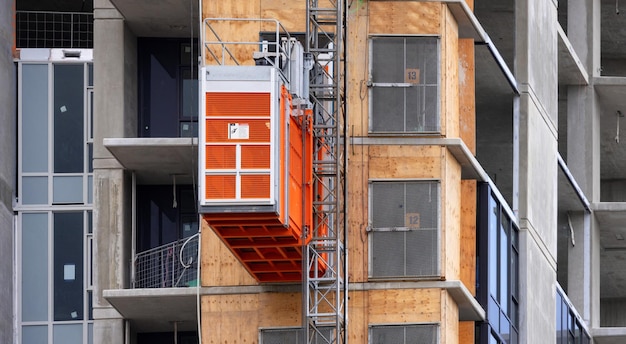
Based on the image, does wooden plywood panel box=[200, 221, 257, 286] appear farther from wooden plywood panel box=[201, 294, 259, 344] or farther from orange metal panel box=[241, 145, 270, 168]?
orange metal panel box=[241, 145, 270, 168]

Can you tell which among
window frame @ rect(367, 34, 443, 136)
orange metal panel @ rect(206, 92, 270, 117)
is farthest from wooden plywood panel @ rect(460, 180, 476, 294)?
orange metal panel @ rect(206, 92, 270, 117)

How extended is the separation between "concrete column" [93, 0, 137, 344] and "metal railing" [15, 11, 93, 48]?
2672mm

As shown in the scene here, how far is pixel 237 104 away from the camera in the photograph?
44562 millimetres

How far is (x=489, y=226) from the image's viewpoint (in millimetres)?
53250

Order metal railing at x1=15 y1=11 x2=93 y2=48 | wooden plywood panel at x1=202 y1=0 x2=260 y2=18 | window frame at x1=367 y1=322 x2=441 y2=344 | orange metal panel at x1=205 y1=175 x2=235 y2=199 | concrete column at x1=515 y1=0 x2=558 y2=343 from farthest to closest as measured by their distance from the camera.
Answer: concrete column at x1=515 y1=0 x2=558 y2=343
metal railing at x1=15 y1=11 x2=93 y2=48
wooden plywood panel at x1=202 y1=0 x2=260 y2=18
window frame at x1=367 y1=322 x2=441 y2=344
orange metal panel at x1=205 y1=175 x2=235 y2=199

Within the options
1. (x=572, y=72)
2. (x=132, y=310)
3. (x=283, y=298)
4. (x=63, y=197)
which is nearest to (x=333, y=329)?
(x=283, y=298)

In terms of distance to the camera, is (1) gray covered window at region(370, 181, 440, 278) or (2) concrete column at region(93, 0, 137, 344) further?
(2) concrete column at region(93, 0, 137, 344)

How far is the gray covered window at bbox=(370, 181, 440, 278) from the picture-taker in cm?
5072

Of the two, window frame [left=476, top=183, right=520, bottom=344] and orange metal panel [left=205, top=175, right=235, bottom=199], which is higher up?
orange metal panel [left=205, top=175, right=235, bottom=199]

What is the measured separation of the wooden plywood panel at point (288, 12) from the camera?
50.9 meters

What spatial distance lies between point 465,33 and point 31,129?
38.2ft

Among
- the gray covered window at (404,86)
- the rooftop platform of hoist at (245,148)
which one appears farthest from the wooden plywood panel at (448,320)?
the rooftop platform of hoist at (245,148)

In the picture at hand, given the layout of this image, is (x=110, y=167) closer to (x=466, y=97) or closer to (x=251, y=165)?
(x=251, y=165)

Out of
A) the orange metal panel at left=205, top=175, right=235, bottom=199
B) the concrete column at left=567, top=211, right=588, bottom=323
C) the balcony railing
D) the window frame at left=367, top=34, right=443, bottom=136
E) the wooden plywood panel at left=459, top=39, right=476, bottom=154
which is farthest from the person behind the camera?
the concrete column at left=567, top=211, right=588, bottom=323
